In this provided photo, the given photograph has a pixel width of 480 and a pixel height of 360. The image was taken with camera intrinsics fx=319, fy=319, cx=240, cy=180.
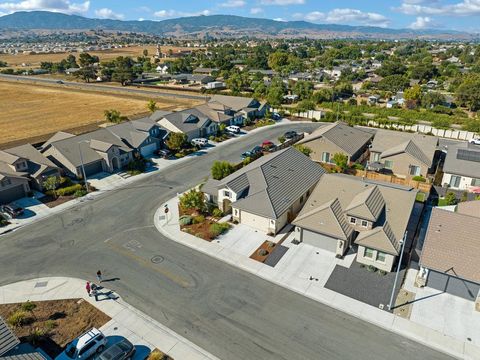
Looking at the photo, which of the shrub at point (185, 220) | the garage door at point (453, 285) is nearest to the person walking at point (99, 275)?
the shrub at point (185, 220)

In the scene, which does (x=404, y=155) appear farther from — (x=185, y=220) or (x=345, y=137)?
(x=185, y=220)

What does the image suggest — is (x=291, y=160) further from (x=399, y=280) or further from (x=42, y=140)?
(x=42, y=140)

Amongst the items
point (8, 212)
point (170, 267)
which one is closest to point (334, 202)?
point (170, 267)

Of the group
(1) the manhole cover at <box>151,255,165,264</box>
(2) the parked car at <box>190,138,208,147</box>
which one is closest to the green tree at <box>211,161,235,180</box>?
(1) the manhole cover at <box>151,255,165,264</box>

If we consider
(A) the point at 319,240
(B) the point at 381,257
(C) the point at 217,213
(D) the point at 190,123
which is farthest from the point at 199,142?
(B) the point at 381,257

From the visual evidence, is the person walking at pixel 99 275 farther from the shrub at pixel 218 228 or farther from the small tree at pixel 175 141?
the small tree at pixel 175 141

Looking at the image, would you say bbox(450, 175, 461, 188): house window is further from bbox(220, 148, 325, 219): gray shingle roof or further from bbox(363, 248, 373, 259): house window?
bbox(363, 248, 373, 259): house window
